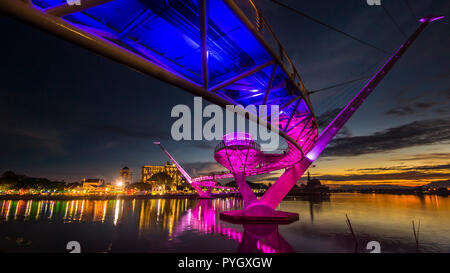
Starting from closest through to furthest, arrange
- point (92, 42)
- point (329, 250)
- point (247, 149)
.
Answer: point (92, 42) < point (329, 250) < point (247, 149)

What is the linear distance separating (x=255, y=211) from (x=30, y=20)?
22.3 meters

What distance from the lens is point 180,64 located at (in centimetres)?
857

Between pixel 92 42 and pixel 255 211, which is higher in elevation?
pixel 92 42

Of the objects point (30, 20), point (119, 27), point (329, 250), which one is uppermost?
point (119, 27)

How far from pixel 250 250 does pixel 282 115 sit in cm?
1091

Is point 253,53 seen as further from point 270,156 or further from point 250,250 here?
point 270,156

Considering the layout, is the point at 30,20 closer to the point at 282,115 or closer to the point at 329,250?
the point at 329,250
